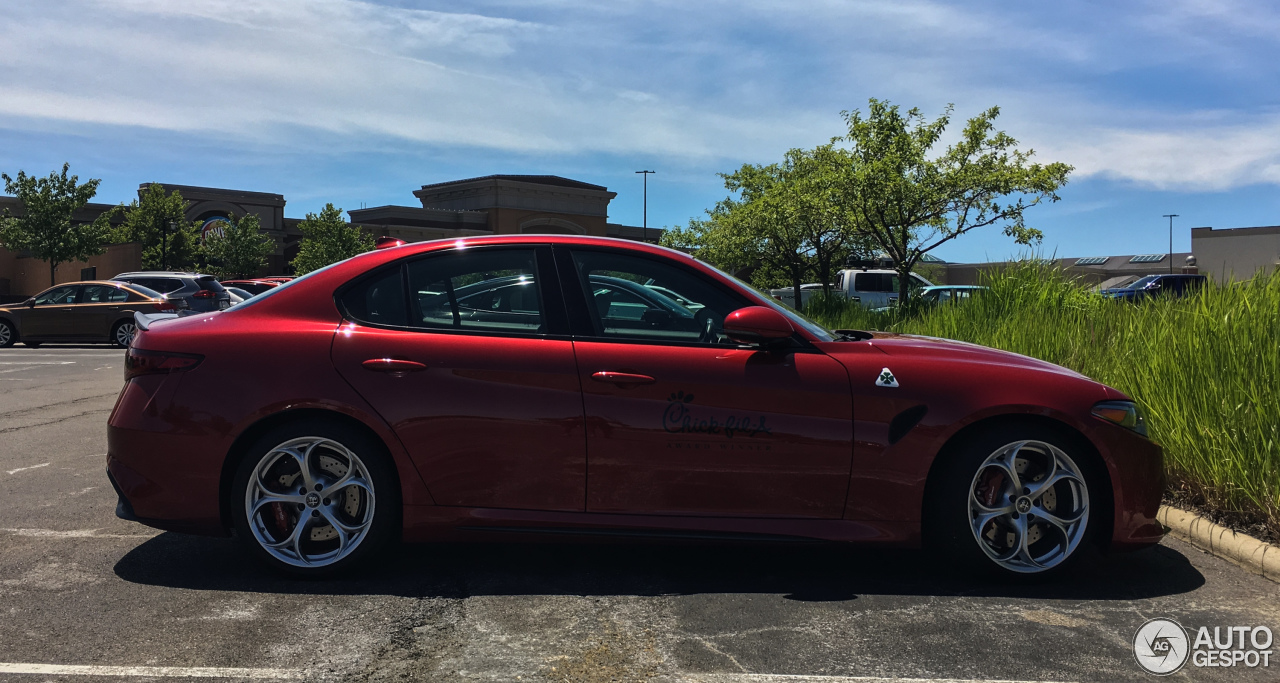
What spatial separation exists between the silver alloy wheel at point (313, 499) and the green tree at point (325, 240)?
48921 mm

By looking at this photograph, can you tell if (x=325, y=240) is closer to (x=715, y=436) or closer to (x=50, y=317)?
(x=50, y=317)

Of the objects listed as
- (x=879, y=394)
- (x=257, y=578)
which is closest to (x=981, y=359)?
(x=879, y=394)

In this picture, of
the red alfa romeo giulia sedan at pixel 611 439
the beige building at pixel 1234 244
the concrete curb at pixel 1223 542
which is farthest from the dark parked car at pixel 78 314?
the beige building at pixel 1234 244

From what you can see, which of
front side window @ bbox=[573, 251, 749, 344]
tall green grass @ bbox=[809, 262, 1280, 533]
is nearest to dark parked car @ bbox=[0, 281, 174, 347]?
tall green grass @ bbox=[809, 262, 1280, 533]

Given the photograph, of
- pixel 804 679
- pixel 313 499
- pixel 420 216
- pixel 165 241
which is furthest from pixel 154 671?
pixel 420 216

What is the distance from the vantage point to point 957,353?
445cm

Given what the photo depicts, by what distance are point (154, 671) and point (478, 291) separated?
201 centimetres

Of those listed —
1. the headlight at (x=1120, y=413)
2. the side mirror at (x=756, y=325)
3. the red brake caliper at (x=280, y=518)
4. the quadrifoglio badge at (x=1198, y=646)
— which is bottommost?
the quadrifoglio badge at (x=1198, y=646)

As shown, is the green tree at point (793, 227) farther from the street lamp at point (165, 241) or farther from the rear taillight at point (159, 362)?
the street lamp at point (165, 241)

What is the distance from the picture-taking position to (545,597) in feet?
13.5

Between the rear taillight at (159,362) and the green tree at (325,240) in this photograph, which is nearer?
the rear taillight at (159,362)

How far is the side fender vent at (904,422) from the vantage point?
164 inches

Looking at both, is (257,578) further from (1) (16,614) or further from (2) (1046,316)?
(2) (1046,316)

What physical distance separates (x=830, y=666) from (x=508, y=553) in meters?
1.98
